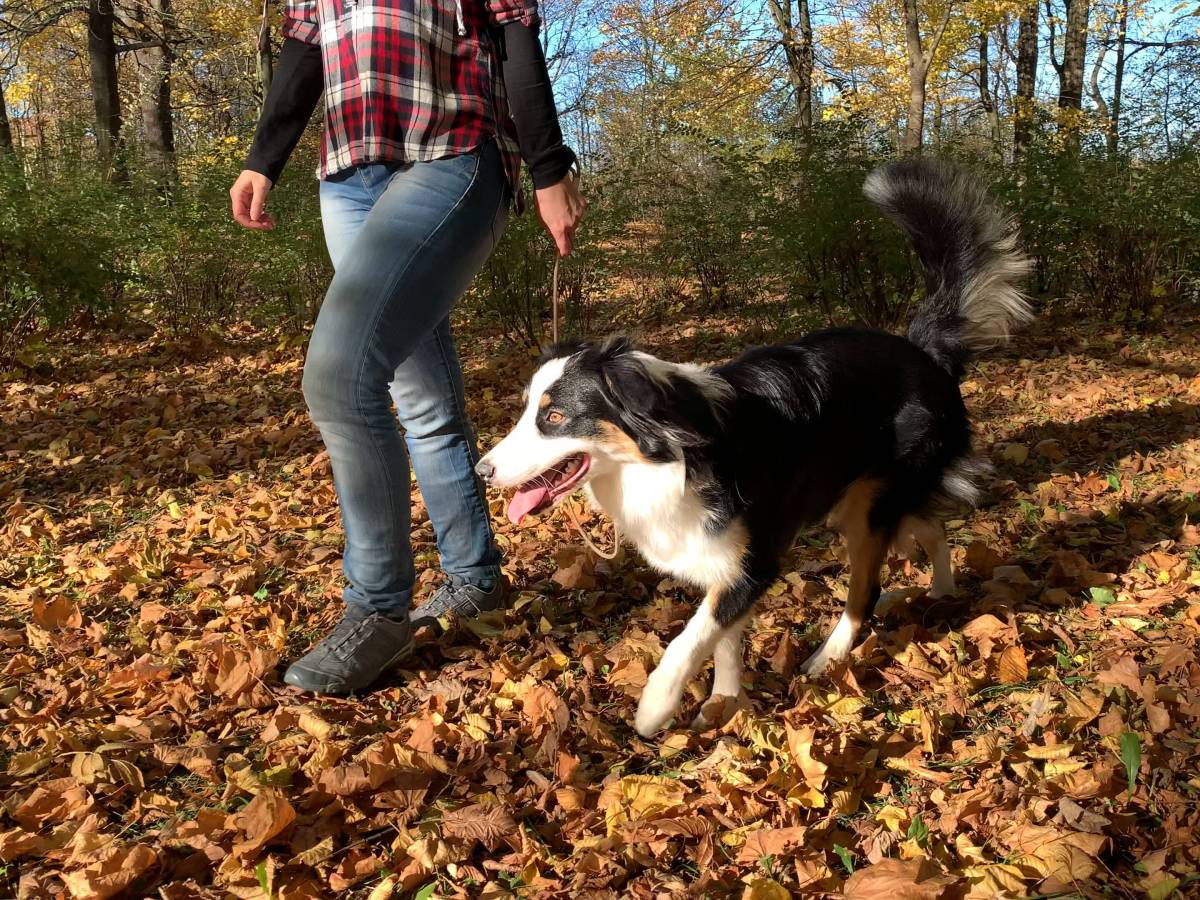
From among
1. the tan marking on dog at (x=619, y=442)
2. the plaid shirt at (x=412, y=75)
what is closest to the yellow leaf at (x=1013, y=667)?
the tan marking on dog at (x=619, y=442)

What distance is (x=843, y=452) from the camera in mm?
2828

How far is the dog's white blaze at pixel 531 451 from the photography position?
2.46m

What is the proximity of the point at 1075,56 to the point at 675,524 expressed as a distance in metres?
12.6

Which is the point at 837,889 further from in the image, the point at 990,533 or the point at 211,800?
the point at 990,533

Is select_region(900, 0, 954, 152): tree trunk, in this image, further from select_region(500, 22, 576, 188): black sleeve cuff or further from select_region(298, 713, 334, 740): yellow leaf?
select_region(298, 713, 334, 740): yellow leaf

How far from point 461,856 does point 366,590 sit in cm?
93

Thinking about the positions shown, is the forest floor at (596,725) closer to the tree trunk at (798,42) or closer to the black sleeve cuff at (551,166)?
the black sleeve cuff at (551,166)

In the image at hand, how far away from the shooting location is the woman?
2396 millimetres

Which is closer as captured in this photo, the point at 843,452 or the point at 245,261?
the point at 843,452

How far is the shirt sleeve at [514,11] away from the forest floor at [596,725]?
6.18ft

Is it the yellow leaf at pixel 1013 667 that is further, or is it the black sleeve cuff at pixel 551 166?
the yellow leaf at pixel 1013 667

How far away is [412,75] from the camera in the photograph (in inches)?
95.3

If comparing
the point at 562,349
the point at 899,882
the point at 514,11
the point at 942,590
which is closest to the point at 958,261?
the point at 942,590

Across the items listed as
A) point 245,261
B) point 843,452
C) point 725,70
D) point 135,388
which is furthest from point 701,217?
point 725,70
